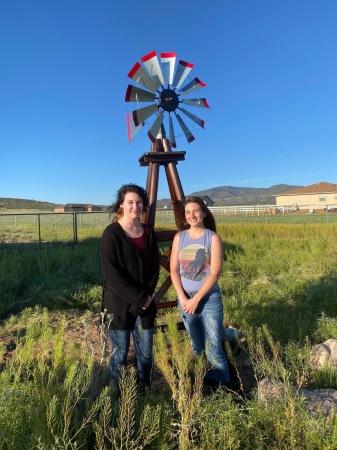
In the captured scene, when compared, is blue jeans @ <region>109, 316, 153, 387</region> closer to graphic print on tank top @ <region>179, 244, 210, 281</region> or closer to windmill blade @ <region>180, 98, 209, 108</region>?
graphic print on tank top @ <region>179, 244, 210, 281</region>

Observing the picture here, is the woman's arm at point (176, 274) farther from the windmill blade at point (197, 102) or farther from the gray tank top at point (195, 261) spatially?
the windmill blade at point (197, 102)

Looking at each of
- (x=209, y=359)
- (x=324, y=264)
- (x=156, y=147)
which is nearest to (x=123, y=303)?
(x=209, y=359)

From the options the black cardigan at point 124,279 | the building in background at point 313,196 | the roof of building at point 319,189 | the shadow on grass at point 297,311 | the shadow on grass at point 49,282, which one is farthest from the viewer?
the roof of building at point 319,189

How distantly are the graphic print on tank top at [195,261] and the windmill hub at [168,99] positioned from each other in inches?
80.0

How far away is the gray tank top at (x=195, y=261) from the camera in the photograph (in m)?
2.94

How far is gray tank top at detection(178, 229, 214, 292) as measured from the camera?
9.64 ft

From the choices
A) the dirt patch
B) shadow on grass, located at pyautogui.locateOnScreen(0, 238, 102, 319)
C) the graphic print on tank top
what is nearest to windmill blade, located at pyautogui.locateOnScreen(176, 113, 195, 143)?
the graphic print on tank top

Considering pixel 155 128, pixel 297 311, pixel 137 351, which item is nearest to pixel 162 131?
pixel 155 128

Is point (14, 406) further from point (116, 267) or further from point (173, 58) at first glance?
point (173, 58)

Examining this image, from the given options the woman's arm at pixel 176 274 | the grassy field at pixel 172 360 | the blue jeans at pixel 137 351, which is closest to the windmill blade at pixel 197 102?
the woman's arm at pixel 176 274

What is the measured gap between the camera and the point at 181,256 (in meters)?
3.00

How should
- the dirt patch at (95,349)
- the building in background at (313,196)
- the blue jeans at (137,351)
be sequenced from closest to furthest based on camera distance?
the blue jeans at (137,351) → the dirt patch at (95,349) → the building in background at (313,196)

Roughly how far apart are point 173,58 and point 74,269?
5.57 metres

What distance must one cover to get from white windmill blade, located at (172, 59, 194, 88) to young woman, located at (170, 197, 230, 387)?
6.34ft
